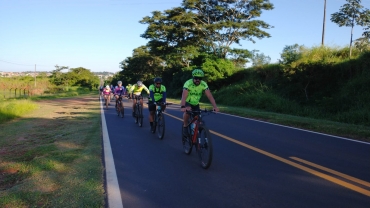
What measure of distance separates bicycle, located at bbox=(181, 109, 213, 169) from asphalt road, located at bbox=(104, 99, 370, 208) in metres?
0.20

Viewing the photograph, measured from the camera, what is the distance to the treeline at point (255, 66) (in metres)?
19.0

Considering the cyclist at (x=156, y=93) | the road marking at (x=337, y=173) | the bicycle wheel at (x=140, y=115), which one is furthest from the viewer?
the bicycle wheel at (x=140, y=115)

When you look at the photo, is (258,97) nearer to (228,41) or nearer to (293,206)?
(228,41)

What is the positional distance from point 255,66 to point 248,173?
2608 cm

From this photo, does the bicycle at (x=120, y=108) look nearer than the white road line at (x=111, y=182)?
No

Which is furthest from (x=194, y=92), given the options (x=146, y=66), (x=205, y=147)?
(x=146, y=66)

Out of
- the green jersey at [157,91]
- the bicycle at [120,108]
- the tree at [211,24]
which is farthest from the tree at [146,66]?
the green jersey at [157,91]

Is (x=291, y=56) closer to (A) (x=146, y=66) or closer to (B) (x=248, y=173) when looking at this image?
(B) (x=248, y=173)

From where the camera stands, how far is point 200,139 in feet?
22.6

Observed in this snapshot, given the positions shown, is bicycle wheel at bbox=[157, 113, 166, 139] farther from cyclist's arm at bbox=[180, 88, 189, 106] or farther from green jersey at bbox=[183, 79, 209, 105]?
cyclist's arm at bbox=[180, 88, 189, 106]

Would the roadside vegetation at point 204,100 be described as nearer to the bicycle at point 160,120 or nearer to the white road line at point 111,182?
the white road line at point 111,182

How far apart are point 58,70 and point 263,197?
93035 millimetres

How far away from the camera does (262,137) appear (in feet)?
33.0

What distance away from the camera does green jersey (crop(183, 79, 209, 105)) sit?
738cm
